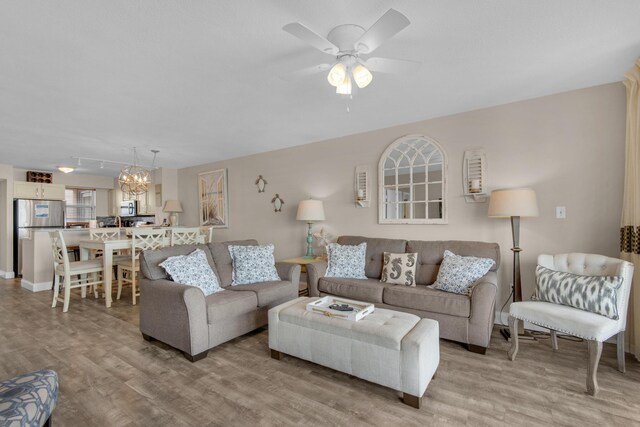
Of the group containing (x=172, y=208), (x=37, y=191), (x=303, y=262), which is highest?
(x=37, y=191)

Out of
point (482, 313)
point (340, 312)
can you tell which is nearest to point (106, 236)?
point (340, 312)

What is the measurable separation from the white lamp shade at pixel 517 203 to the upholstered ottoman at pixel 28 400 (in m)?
3.38

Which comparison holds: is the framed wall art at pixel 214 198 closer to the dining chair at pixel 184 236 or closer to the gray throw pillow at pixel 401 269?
the dining chair at pixel 184 236

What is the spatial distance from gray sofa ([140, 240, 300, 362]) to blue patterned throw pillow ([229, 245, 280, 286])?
0.36 feet

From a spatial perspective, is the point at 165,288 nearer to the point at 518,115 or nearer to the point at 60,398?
the point at 60,398

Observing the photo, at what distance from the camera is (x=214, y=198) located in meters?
6.14

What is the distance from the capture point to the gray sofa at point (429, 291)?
257 centimetres

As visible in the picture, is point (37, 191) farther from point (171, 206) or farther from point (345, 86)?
point (345, 86)

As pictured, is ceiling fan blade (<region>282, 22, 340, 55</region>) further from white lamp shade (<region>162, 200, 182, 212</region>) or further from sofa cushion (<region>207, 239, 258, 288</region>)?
white lamp shade (<region>162, 200, 182, 212</region>)

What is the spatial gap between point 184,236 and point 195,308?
277 centimetres

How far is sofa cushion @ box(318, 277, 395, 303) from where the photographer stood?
3.09 meters

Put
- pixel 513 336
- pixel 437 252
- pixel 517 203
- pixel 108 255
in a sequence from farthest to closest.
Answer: pixel 108 255
pixel 437 252
pixel 517 203
pixel 513 336

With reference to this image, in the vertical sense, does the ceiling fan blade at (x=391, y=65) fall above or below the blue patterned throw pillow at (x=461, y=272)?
above

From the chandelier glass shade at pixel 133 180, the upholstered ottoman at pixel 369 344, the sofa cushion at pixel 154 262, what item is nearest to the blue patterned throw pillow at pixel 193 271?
the sofa cushion at pixel 154 262
